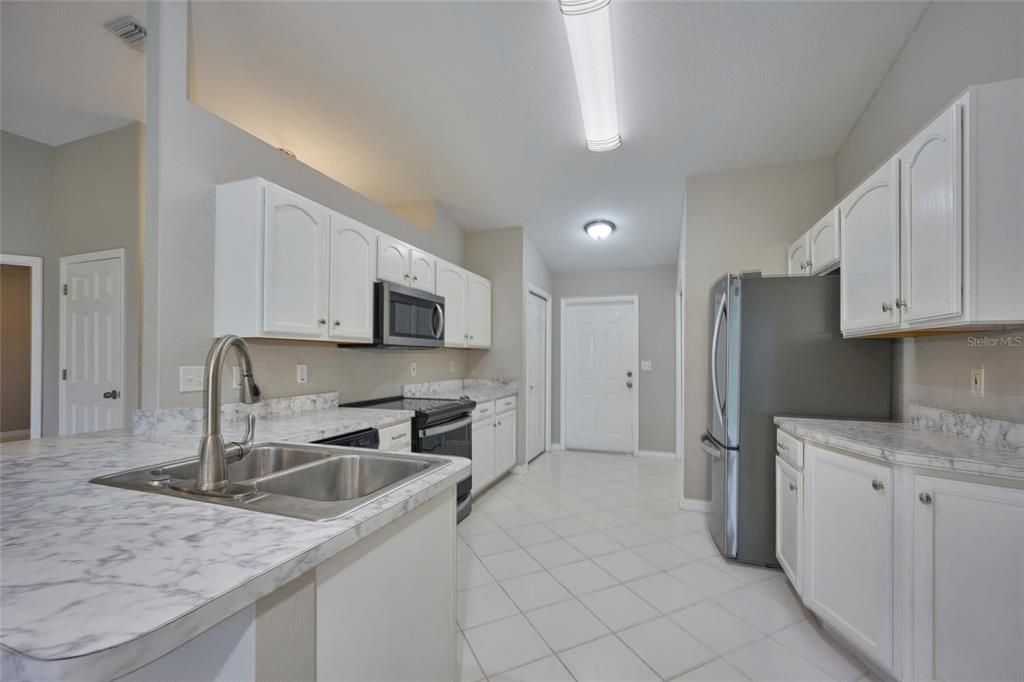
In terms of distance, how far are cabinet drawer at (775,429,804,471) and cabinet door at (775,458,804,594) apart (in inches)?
1.3

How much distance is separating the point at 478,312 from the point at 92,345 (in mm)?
3020

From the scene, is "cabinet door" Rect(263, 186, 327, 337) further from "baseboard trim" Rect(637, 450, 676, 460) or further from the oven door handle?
"baseboard trim" Rect(637, 450, 676, 460)

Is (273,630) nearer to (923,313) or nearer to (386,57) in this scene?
(923,313)

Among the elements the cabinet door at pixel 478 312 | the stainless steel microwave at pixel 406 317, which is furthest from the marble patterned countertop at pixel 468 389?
the stainless steel microwave at pixel 406 317

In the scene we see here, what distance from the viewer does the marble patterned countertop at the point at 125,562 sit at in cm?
45

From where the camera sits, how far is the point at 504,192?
3779 millimetres

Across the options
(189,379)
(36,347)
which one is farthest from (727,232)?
(36,347)

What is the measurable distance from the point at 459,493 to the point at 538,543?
2.11 feet

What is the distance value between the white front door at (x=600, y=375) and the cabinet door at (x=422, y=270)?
2.56 metres

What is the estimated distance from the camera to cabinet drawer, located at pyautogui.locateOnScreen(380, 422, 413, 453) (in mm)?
2355

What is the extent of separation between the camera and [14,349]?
15.7ft

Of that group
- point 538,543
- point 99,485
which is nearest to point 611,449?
point 538,543

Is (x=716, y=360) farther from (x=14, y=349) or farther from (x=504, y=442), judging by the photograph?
(x=14, y=349)

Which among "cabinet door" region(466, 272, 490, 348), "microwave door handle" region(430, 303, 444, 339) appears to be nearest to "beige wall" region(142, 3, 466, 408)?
"microwave door handle" region(430, 303, 444, 339)
